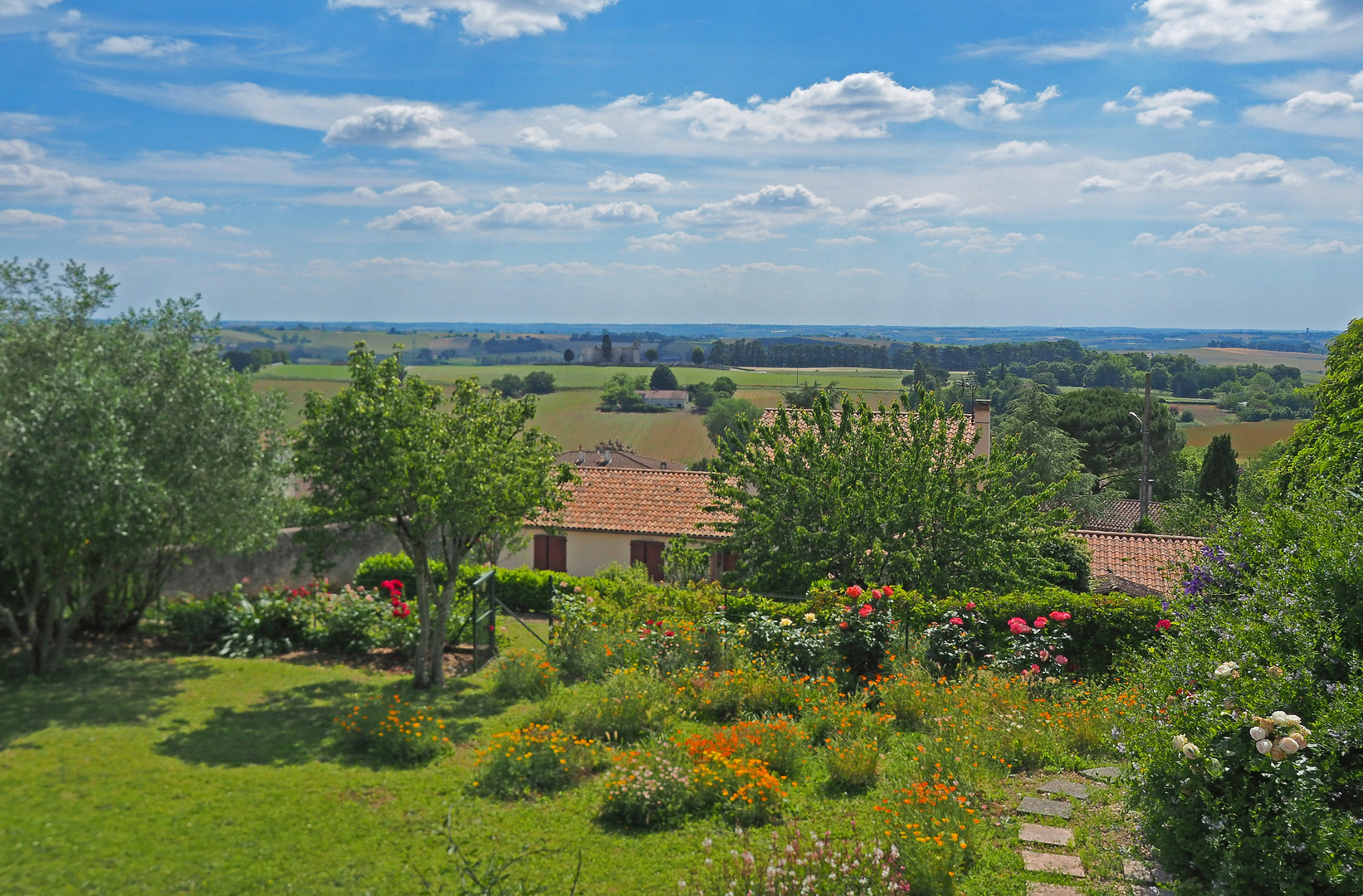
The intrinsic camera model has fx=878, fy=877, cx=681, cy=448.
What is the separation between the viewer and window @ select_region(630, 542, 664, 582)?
24781 millimetres

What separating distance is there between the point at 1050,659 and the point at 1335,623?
22.6ft

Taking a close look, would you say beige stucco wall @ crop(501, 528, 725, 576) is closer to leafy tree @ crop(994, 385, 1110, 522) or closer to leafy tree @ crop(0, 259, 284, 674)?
leafy tree @ crop(0, 259, 284, 674)

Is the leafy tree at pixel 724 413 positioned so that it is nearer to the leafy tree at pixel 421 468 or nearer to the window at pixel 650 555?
the window at pixel 650 555

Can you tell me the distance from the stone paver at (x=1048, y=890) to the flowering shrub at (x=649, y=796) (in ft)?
10.7

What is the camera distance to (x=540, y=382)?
136m

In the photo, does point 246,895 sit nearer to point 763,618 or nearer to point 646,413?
point 763,618

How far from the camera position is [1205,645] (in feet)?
22.5

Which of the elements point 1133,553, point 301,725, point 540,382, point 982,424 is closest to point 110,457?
point 301,725

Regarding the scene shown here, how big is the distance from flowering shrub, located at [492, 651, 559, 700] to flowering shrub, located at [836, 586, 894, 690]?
4.34 m

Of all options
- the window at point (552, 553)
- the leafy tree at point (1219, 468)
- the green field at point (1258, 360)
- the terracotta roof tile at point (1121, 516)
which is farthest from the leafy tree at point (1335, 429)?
the green field at point (1258, 360)

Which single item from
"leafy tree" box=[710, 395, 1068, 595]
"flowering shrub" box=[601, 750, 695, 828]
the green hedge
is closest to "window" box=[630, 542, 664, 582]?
"leafy tree" box=[710, 395, 1068, 595]

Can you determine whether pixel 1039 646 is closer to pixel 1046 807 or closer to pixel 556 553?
pixel 1046 807

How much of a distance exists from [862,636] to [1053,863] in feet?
19.7

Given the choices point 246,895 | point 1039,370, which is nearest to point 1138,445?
point 246,895
